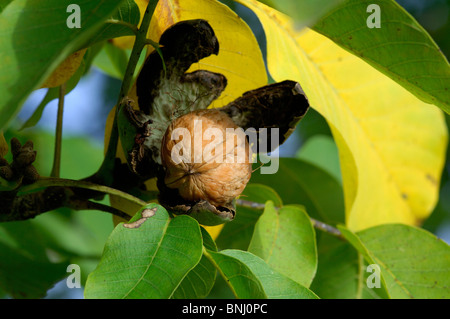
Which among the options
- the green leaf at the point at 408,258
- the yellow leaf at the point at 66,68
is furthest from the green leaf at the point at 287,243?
the yellow leaf at the point at 66,68

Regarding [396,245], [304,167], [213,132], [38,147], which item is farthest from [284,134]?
[38,147]

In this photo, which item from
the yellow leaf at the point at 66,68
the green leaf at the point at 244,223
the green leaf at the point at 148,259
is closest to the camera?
the green leaf at the point at 148,259

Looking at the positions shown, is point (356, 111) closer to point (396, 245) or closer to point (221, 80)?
point (396, 245)

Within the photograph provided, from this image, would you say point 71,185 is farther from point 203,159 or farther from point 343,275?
point 343,275

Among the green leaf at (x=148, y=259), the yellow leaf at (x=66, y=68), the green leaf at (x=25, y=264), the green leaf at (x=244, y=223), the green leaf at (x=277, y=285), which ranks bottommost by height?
the green leaf at (x=25, y=264)

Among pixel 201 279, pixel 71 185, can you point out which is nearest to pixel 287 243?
pixel 201 279

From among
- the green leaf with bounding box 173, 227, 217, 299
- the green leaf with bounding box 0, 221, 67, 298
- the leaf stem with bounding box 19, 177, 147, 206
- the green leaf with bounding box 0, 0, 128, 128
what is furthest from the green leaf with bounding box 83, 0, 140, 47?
the green leaf with bounding box 0, 221, 67, 298

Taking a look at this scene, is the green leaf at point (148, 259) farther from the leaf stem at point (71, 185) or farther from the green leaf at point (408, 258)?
the green leaf at point (408, 258)
